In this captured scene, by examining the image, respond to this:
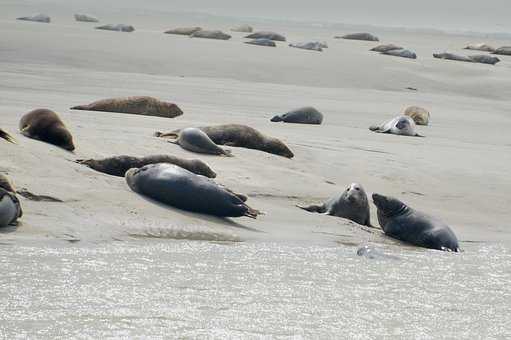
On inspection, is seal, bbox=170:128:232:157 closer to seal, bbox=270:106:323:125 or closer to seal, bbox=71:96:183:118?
seal, bbox=71:96:183:118

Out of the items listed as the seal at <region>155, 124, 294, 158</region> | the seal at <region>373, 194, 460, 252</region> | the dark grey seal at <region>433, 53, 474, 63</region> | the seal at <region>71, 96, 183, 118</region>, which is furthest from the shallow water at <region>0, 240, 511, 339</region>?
the dark grey seal at <region>433, 53, 474, 63</region>

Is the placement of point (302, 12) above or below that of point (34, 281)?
below

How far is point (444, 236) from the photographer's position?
19.8 feet

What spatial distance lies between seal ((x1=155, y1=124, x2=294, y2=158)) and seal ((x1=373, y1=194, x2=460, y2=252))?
1.60 m

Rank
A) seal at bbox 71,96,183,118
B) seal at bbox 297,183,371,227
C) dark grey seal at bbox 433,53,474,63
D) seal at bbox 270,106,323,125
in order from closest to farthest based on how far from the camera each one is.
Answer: seal at bbox 297,183,371,227 → seal at bbox 71,96,183,118 → seal at bbox 270,106,323,125 → dark grey seal at bbox 433,53,474,63

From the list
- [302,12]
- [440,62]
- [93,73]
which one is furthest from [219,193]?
[302,12]

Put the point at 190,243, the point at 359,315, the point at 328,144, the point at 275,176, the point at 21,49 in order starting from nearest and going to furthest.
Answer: the point at 359,315, the point at 190,243, the point at 275,176, the point at 328,144, the point at 21,49

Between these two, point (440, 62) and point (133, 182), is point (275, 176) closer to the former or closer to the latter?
point (133, 182)

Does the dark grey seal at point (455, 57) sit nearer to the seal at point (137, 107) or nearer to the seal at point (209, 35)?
the seal at point (209, 35)

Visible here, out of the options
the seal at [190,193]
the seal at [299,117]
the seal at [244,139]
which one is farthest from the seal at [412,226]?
the seal at [299,117]

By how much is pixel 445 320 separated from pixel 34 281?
1525 mm

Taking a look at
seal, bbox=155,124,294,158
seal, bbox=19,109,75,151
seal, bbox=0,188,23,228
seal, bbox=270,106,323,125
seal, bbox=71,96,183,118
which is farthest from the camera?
seal, bbox=270,106,323,125

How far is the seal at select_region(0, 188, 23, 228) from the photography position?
5059 mm

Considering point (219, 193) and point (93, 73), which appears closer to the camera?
point (219, 193)
